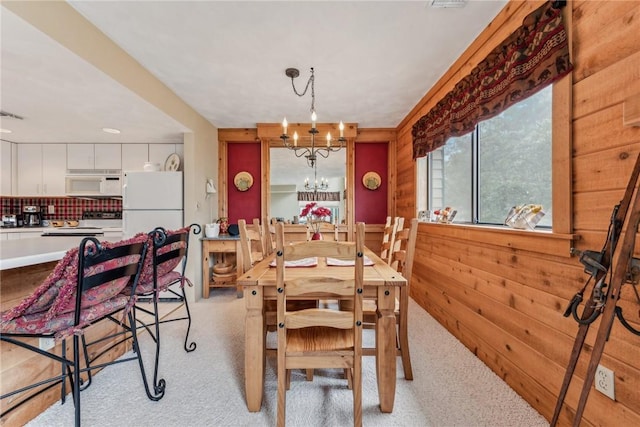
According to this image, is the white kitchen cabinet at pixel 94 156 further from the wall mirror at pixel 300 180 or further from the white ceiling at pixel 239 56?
the wall mirror at pixel 300 180

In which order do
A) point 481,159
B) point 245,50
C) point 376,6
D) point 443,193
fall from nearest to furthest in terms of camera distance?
point 376,6, point 245,50, point 481,159, point 443,193

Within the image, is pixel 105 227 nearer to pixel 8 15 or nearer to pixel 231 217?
pixel 231 217

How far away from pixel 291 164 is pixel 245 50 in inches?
90.1

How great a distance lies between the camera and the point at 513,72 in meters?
1.71

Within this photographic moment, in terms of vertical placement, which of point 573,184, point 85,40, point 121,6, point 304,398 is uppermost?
point 121,6

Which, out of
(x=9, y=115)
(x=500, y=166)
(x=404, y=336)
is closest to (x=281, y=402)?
(x=404, y=336)

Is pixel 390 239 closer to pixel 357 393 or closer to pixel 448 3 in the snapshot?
pixel 357 393

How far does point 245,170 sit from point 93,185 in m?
2.24

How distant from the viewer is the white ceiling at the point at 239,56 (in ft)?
5.99

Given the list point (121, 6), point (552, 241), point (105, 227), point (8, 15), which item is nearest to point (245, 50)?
point (121, 6)

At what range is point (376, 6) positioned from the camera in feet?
5.94

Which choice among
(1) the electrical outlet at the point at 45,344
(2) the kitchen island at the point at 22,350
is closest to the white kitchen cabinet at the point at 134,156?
(2) the kitchen island at the point at 22,350

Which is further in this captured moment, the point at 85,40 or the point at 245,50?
the point at 245,50

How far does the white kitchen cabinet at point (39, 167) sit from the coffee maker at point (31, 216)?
12.2 inches
